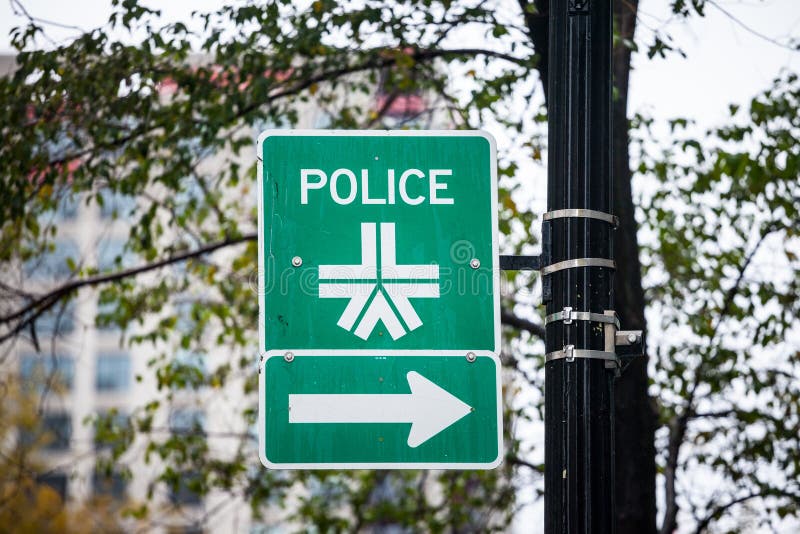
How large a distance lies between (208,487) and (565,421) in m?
9.04

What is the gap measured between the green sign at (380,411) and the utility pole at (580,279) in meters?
0.24

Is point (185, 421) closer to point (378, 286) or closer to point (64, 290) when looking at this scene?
point (64, 290)

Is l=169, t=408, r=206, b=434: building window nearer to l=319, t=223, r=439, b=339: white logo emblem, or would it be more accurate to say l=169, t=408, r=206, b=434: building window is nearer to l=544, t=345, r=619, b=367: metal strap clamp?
l=319, t=223, r=439, b=339: white logo emblem

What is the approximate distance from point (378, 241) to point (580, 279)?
0.66 meters

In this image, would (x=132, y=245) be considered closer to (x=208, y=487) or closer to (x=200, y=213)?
(x=200, y=213)

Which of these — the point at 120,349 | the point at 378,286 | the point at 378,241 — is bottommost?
the point at 378,286

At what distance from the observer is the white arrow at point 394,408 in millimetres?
3641

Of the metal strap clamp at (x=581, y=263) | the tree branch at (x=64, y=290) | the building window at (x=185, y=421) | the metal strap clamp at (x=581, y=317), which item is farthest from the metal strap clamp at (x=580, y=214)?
the building window at (x=185, y=421)

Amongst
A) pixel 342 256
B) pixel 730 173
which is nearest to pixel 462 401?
pixel 342 256

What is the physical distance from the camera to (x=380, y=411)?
12.0ft

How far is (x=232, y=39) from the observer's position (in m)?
8.67

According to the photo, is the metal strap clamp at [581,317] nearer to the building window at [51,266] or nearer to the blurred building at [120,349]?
the blurred building at [120,349]

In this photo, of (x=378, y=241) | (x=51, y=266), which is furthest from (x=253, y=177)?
(x=378, y=241)

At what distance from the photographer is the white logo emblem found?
3711 mm
